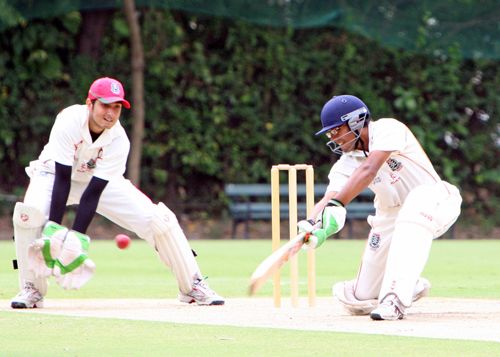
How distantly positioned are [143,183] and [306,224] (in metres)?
10.3

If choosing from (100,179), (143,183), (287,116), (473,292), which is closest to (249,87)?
(287,116)

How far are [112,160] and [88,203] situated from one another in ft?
0.92

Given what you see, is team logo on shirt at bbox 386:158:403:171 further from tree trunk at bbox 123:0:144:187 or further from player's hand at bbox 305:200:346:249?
tree trunk at bbox 123:0:144:187

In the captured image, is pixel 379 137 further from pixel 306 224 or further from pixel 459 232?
pixel 459 232

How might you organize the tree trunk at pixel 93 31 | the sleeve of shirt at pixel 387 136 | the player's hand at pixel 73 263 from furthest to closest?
the tree trunk at pixel 93 31, the player's hand at pixel 73 263, the sleeve of shirt at pixel 387 136

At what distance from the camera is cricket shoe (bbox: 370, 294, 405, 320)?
5613mm

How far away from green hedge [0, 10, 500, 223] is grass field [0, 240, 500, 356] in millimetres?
5038

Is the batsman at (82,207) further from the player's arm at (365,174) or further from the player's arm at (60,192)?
the player's arm at (365,174)

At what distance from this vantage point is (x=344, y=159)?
19.9 feet

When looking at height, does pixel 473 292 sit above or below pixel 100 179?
below

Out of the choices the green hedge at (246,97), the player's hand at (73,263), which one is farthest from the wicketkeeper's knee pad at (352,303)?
the green hedge at (246,97)

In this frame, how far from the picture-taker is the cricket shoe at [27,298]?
21.0 feet

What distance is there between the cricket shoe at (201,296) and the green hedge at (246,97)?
882 centimetres

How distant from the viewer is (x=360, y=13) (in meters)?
14.8
